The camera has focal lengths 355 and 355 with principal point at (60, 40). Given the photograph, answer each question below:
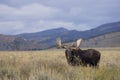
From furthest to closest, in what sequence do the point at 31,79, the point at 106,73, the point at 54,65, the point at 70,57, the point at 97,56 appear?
1. the point at 97,56
2. the point at 70,57
3. the point at 54,65
4. the point at 106,73
5. the point at 31,79

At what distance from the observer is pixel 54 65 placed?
1279 cm

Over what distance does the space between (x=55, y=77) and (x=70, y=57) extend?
679cm

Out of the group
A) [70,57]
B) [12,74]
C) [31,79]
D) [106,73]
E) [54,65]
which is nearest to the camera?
[31,79]

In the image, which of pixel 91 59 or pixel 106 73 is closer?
pixel 106 73

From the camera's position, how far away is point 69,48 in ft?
53.6

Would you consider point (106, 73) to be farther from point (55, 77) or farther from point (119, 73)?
point (55, 77)

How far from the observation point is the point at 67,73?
10.2 meters

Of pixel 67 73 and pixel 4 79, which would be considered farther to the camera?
pixel 67 73

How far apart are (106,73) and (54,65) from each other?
2.75m

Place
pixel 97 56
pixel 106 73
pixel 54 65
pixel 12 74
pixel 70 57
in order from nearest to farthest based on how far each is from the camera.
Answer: pixel 12 74, pixel 106 73, pixel 54 65, pixel 70 57, pixel 97 56

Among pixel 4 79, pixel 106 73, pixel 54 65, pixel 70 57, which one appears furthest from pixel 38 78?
pixel 70 57

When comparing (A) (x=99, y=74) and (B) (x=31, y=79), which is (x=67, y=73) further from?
(B) (x=31, y=79)

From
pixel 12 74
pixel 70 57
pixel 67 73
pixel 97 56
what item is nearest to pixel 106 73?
pixel 67 73

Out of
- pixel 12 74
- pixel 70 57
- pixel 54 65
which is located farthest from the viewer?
pixel 70 57
